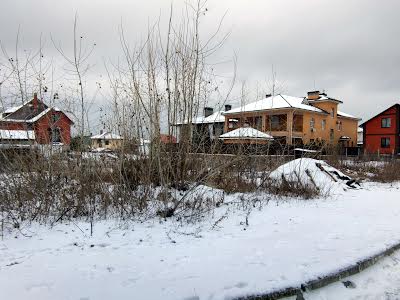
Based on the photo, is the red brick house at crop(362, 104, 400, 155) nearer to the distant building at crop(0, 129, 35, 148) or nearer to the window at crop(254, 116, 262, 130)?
the window at crop(254, 116, 262, 130)

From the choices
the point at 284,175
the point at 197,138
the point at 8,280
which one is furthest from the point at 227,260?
the point at 284,175

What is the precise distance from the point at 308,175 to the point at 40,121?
664 centimetres

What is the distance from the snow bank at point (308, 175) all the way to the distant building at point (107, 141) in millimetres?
4420

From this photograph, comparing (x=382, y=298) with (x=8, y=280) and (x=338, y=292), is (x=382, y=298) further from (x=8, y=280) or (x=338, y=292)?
(x=8, y=280)

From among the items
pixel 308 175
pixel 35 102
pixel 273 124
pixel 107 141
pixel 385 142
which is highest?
pixel 385 142

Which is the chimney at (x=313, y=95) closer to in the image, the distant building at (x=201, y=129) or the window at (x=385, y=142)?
the window at (x=385, y=142)

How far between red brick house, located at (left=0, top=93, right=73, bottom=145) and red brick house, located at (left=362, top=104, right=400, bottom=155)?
42.7 m

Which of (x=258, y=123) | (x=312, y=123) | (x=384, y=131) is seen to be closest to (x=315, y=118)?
(x=312, y=123)

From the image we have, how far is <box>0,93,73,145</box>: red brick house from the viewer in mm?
5945

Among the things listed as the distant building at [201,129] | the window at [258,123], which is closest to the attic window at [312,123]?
the window at [258,123]

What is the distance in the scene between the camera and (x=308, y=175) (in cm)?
933

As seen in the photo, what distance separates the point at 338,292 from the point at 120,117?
4.48 meters

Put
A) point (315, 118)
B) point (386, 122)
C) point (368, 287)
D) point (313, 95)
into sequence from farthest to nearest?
point (313, 95) < point (386, 122) < point (315, 118) < point (368, 287)

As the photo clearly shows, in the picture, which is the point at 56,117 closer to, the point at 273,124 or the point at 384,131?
the point at 273,124
